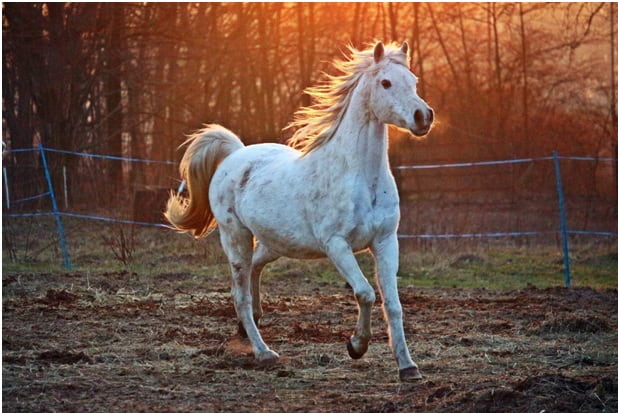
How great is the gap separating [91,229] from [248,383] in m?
11.4

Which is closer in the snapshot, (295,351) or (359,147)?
(359,147)

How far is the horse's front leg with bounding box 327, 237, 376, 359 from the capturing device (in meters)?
5.91

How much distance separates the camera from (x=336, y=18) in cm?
2528

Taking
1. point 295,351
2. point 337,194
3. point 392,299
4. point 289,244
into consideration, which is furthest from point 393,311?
point 295,351

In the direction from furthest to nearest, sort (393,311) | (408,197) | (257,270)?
(408,197) → (257,270) → (393,311)

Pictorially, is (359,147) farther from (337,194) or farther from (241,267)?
(241,267)

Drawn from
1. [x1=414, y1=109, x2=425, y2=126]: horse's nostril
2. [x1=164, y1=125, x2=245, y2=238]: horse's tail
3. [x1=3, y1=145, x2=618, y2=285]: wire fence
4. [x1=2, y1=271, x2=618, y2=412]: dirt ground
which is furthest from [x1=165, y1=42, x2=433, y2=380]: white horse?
[x1=3, y1=145, x2=618, y2=285]: wire fence

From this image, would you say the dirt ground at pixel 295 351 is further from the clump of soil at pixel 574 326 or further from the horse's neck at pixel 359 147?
the horse's neck at pixel 359 147

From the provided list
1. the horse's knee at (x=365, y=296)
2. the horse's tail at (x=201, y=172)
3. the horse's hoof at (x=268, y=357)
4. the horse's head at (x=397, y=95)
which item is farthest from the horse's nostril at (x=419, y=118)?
the horse's tail at (x=201, y=172)

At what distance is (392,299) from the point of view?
5922 mm

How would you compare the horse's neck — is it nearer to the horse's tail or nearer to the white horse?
the white horse

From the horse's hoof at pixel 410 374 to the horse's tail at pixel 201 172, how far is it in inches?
104

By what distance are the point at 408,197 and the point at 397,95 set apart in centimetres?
1789

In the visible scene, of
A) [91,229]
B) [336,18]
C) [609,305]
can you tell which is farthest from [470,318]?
[336,18]
